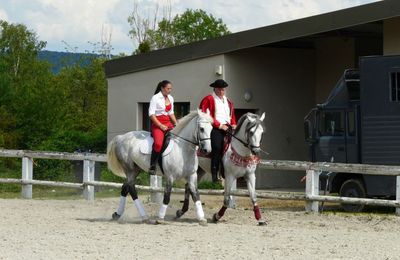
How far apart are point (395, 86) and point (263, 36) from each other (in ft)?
21.1

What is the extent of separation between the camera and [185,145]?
14.8 meters

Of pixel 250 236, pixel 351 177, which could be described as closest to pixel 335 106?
pixel 351 177

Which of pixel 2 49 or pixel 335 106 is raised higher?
pixel 2 49

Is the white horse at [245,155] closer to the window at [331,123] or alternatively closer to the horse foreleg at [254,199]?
the horse foreleg at [254,199]

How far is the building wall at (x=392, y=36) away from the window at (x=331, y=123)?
A: 10.4 feet

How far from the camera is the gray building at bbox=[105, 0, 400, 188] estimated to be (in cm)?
2447

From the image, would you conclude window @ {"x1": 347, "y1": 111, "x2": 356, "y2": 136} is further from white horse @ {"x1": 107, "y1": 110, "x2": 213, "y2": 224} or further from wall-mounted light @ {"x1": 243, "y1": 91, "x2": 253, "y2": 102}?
wall-mounted light @ {"x1": 243, "y1": 91, "x2": 253, "y2": 102}

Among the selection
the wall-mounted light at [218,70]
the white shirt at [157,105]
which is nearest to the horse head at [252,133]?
the white shirt at [157,105]

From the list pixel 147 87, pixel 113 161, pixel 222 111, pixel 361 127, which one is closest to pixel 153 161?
pixel 113 161

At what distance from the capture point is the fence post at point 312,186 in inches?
674

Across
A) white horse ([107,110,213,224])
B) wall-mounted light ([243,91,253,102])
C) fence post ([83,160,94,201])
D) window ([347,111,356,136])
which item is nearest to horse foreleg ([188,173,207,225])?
white horse ([107,110,213,224])

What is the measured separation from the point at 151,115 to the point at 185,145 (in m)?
0.73

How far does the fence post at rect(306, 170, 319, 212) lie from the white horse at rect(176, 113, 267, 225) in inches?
96.3

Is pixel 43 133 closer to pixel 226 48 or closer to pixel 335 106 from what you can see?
pixel 226 48
